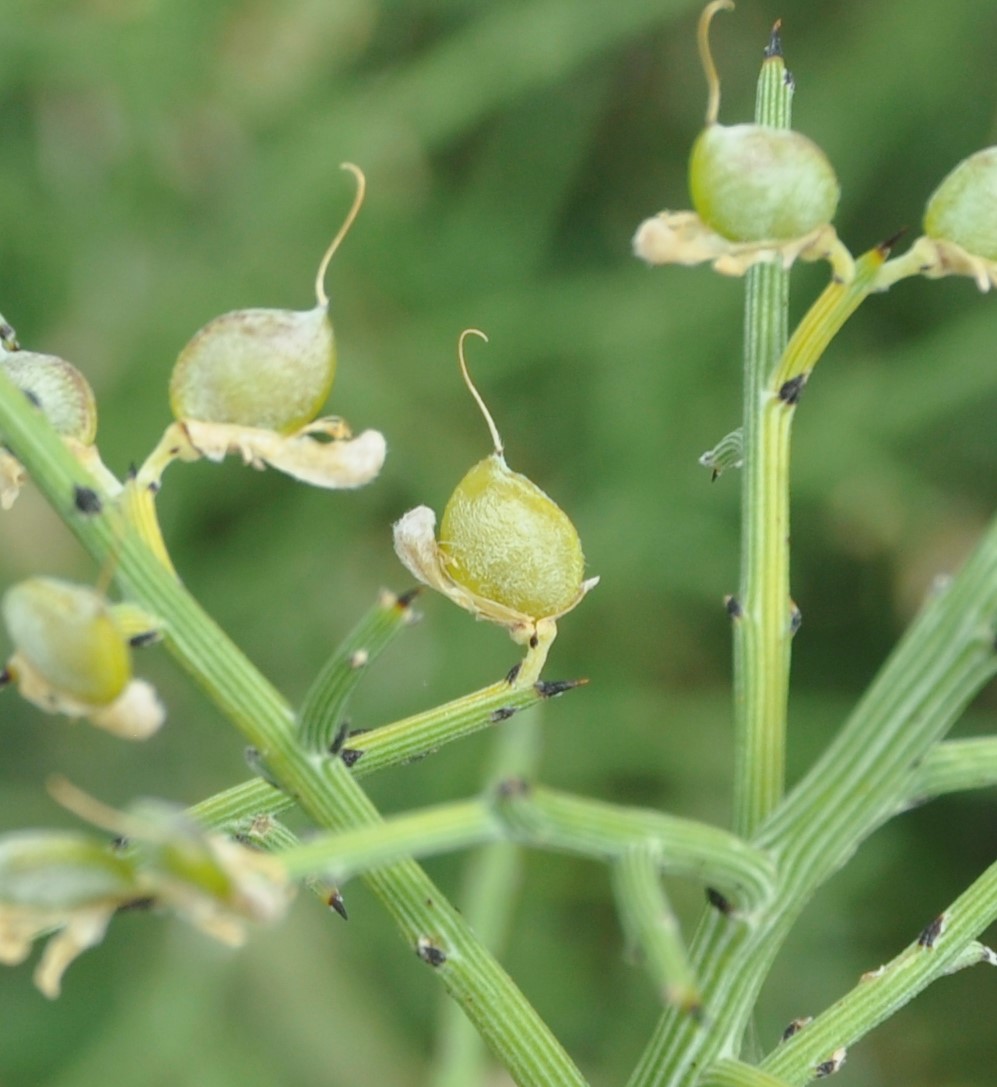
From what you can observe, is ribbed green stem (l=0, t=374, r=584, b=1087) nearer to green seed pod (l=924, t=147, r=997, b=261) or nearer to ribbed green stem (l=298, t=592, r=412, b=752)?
ribbed green stem (l=298, t=592, r=412, b=752)

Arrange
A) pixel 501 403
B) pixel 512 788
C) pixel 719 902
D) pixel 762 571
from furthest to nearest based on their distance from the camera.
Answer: pixel 501 403 → pixel 762 571 → pixel 719 902 → pixel 512 788

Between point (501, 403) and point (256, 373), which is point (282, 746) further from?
point (501, 403)

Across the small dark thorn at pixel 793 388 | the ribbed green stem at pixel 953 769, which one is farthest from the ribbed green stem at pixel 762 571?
the ribbed green stem at pixel 953 769

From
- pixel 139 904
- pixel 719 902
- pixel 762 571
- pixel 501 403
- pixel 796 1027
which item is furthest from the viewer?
pixel 501 403

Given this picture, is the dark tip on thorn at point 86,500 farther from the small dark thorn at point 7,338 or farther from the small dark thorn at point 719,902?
the small dark thorn at point 719,902

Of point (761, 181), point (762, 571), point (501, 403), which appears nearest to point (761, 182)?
point (761, 181)

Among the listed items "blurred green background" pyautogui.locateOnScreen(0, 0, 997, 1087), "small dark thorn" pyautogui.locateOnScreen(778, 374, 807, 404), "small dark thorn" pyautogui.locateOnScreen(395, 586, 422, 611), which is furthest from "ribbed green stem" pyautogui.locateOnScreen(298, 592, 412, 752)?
"blurred green background" pyautogui.locateOnScreen(0, 0, 997, 1087)

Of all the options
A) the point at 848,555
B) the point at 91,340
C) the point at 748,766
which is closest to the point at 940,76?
the point at 848,555
